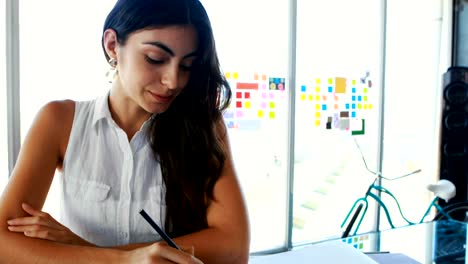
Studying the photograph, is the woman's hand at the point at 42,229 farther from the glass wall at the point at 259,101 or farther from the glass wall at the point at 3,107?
the glass wall at the point at 259,101

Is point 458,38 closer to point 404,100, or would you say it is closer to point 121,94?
point 404,100

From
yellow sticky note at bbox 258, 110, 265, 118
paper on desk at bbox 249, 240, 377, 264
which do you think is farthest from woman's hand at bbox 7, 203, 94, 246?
yellow sticky note at bbox 258, 110, 265, 118

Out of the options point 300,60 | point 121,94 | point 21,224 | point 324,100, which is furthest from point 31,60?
point 324,100

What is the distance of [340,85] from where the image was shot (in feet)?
10.1

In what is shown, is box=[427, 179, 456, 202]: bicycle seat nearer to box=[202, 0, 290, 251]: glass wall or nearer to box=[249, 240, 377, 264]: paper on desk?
box=[202, 0, 290, 251]: glass wall

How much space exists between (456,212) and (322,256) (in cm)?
225

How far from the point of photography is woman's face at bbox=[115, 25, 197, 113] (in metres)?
0.92

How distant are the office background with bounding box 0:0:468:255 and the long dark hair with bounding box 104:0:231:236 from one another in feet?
4.22

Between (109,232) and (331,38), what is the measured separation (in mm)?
2591

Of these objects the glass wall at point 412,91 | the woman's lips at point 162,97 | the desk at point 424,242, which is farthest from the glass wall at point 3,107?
the glass wall at point 412,91

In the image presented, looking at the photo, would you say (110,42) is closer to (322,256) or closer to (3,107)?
(322,256)

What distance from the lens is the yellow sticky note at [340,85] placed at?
10.1 feet

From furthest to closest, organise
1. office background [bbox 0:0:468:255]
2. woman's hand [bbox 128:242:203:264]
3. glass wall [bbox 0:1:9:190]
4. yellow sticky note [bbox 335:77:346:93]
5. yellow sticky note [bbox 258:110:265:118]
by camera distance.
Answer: yellow sticky note [bbox 335:77:346:93] → yellow sticky note [bbox 258:110:265:118] → office background [bbox 0:0:468:255] → glass wall [bbox 0:1:9:190] → woman's hand [bbox 128:242:203:264]

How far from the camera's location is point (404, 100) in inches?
135
